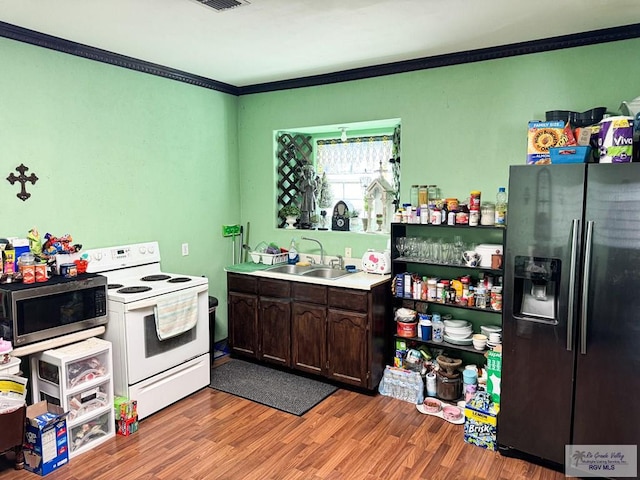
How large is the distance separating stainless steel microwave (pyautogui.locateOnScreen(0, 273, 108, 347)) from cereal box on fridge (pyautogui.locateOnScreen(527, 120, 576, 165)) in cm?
273

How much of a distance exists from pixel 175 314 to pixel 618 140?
2.81 meters

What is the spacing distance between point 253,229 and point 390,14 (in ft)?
8.33

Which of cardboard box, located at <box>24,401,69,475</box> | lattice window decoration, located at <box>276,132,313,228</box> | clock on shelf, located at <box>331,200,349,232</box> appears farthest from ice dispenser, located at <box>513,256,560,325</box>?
cardboard box, located at <box>24,401,69,475</box>

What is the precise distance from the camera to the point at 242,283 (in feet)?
12.9

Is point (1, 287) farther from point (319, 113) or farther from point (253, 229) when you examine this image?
point (319, 113)

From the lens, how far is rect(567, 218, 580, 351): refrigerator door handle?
2.36 metres

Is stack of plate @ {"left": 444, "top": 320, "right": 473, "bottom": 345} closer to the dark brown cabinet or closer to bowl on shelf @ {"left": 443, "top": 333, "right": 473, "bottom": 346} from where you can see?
bowl on shelf @ {"left": 443, "top": 333, "right": 473, "bottom": 346}

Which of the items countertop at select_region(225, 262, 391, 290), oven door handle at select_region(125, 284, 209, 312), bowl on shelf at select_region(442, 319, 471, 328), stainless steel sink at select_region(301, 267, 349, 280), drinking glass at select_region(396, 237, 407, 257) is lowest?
bowl on shelf at select_region(442, 319, 471, 328)

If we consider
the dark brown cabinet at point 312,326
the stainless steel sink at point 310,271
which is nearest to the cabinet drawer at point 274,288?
the dark brown cabinet at point 312,326

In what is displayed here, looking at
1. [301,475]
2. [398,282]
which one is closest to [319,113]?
[398,282]

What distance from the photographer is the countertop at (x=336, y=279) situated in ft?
11.0

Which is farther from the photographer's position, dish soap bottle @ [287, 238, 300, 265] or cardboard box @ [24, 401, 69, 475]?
dish soap bottle @ [287, 238, 300, 265]

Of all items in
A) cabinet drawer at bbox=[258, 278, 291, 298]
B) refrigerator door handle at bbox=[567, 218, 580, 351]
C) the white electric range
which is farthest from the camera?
cabinet drawer at bbox=[258, 278, 291, 298]

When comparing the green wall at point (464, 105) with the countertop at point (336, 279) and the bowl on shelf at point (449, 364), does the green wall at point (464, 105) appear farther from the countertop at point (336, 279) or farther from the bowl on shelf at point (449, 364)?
the bowl on shelf at point (449, 364)
